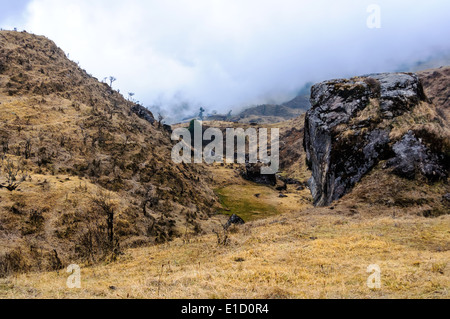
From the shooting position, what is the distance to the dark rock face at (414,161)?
104 feet

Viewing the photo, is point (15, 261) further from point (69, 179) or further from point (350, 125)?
point (350, 125)

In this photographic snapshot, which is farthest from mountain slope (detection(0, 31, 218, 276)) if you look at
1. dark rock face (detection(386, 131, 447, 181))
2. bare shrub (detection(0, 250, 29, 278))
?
dark rock face (detection(386, 131, 447, 181))

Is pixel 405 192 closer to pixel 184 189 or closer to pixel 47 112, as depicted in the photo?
pixel 184 189

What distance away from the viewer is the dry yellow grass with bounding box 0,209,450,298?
34.9 ft

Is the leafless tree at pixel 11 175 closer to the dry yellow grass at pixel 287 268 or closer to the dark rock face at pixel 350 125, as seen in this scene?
the dry yellow grass at pixel 287 268

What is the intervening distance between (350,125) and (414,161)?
10.0 metres

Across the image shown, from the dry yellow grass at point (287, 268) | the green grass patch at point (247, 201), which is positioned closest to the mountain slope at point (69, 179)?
the green grass patch at point (247, 201)

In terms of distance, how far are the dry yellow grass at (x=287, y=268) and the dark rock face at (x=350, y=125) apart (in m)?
14.2

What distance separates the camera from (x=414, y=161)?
32.5 metres

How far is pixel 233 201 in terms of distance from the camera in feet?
224

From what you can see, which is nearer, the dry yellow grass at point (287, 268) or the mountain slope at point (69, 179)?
the dry yellow grass at point (287, 268)

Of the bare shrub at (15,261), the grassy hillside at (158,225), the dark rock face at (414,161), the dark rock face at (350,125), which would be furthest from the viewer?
the dark rock face at (350,125)

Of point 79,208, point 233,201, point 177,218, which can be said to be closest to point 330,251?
point 79,208
